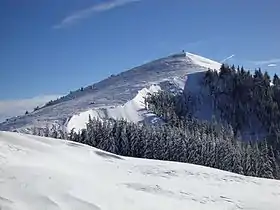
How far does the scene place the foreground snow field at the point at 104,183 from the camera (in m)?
13.6

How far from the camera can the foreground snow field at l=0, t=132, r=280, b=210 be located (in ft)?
44.5

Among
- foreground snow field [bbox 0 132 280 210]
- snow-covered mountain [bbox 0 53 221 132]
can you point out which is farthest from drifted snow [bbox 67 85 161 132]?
foreground snow field [bbox 0 132 280 210]

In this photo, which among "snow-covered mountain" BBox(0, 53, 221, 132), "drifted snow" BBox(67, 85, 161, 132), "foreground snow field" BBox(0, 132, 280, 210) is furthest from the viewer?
"snow-covered mountain" BBox(0, 53, 221, 132)

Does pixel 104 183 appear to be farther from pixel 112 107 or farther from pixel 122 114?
pixel 112 107

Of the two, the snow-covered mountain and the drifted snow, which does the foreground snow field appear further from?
the drifted snow

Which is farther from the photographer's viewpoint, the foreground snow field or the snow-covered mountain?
the snow-covered mountain

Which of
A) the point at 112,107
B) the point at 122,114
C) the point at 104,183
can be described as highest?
the point at 112,107

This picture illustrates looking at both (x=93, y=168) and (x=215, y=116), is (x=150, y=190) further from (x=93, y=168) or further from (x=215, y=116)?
(x=215, y=116)

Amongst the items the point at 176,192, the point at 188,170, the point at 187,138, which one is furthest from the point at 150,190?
the point at 187,138

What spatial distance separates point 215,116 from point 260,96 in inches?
598

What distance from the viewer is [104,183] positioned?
1673cm

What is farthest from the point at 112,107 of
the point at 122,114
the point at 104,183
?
the point at 104,183

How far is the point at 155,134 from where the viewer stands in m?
70.8

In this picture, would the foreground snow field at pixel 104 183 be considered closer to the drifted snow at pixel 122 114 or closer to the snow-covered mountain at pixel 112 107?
the snow-covered mountain at pixel 112 107
